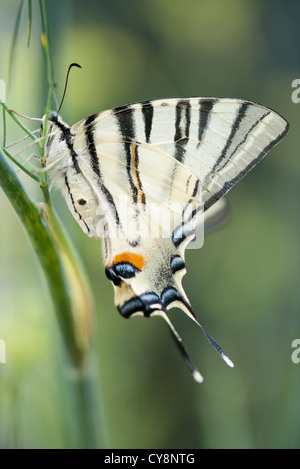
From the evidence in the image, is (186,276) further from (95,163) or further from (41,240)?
(41,240)

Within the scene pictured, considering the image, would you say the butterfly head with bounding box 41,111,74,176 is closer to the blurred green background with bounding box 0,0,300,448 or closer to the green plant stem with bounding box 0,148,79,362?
the blurred green background with bounding box 0,0,300,448

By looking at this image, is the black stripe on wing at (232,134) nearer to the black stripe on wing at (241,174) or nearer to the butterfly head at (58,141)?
the black stripe on wing at (241,174)

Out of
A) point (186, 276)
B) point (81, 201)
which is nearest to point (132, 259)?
point (81, 201)

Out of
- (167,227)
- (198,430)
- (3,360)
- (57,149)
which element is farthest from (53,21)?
(198,430)

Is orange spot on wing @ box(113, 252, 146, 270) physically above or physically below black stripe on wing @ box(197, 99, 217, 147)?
below

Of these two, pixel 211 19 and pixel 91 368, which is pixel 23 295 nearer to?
pixel 91 368

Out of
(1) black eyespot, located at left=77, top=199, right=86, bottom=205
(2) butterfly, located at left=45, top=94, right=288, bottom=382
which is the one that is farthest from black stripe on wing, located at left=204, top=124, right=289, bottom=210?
(1) black eyespot, located at left=77, top=199, right=86, bottom=205

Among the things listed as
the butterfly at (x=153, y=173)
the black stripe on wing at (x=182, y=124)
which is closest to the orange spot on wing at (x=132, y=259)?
the butterfly at (x=153, y=173)
